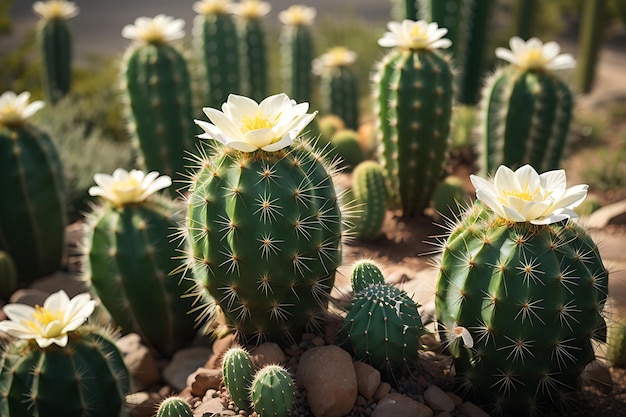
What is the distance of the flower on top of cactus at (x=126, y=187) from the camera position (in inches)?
156

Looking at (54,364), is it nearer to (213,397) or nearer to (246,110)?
(213,397)

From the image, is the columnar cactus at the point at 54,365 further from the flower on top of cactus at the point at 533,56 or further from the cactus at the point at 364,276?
the flower on top of cactus at the point at 533,56

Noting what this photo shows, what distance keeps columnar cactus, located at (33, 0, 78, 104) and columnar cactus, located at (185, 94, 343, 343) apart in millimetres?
5825

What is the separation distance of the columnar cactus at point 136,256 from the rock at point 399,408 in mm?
1275

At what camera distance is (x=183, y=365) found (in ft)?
13.7

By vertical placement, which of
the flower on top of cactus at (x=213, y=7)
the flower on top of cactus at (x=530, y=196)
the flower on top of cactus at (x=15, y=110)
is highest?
the flower on top of cactus at (x=530, y=196)

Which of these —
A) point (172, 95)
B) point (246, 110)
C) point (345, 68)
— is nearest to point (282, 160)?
point (246, 110)

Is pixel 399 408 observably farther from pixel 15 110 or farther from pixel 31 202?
pixel 15 110

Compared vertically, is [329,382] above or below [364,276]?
below

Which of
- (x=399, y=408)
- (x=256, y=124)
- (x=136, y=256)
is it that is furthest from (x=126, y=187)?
(x=399, y=408)

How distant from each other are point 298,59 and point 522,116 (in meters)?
3.48

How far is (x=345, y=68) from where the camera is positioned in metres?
7.88

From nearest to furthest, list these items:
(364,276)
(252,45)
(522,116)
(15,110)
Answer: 1. (364,276)
2. (15,110)
3. (522,116)
4. (252,45)

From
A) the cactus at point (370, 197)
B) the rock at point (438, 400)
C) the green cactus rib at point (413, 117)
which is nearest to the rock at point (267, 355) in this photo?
the rock at point (438, 400)
